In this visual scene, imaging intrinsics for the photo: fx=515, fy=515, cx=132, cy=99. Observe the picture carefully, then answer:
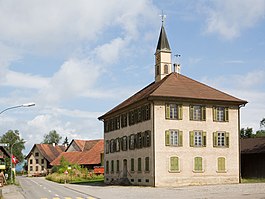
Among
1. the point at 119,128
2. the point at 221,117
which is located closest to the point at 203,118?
the point at 221,117

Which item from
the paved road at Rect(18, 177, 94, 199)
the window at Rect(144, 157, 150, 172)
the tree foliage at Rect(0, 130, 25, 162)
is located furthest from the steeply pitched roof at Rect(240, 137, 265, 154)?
the tree foliage at Rect(0, 130, 25, 162)

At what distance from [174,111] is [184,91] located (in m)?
2.40

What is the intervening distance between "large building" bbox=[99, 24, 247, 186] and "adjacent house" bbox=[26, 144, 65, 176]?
223ft

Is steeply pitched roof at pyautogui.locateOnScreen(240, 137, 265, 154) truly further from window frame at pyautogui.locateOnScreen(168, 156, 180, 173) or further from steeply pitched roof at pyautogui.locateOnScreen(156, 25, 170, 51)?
steeply pitched roof at pyautogui.locateOnScreen(156, 25, 170, 51)

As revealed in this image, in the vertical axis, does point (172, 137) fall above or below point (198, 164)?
above

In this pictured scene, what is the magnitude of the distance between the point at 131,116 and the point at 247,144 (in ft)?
48.4

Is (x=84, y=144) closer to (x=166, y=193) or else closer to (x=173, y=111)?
(x=173, y=111)

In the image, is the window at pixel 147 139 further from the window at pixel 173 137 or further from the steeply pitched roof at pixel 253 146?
the steeply pitched roof at pixel 253 146

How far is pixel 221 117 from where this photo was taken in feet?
159

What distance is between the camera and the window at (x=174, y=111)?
46062 millimetres

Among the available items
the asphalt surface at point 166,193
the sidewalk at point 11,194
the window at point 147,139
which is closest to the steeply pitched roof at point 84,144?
the window at point 147,139

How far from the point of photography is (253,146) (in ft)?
184

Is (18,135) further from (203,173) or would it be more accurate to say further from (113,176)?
(203,173)

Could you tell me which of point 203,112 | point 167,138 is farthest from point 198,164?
point 203,112
